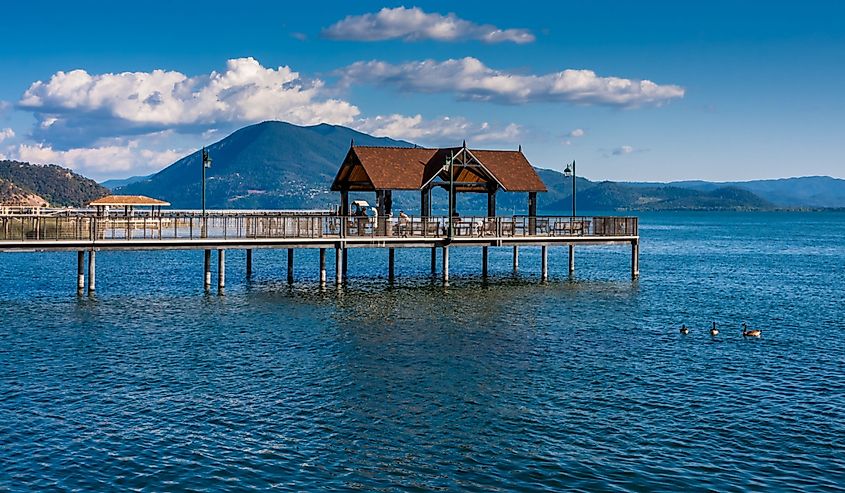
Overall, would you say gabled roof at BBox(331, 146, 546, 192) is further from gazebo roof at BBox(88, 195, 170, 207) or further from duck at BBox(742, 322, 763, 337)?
duck at BBox(742, 322, 763, 337)

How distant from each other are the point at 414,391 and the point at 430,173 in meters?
29.4

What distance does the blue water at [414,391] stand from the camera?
787 inches

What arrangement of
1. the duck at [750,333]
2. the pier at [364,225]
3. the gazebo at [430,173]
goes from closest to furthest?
the duck at [750,333]
the pier at [364,225]
the gazebo at [430,173]

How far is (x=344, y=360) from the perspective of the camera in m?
31.1

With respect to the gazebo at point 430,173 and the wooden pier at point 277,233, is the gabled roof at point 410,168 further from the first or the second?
the wooden pier at point 277,233

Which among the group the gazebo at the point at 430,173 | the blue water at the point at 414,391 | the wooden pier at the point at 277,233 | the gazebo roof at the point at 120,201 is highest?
the gazebo at the point at 430,173

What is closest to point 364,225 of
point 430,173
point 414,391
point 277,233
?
point 277,233

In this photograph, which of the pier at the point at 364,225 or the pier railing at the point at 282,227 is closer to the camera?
the pier railing at the point at 282,227

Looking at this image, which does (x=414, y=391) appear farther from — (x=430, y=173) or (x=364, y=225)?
(x=430, y=173)

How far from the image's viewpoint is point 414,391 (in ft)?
88.0

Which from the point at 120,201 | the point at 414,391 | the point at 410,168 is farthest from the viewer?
the point at 410,168

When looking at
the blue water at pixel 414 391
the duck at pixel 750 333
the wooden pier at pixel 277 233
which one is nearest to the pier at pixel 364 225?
the wooden pier at pixel 277 233

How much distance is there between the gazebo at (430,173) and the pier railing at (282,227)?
233 cm

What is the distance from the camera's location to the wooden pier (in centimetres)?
Answer: 4391
